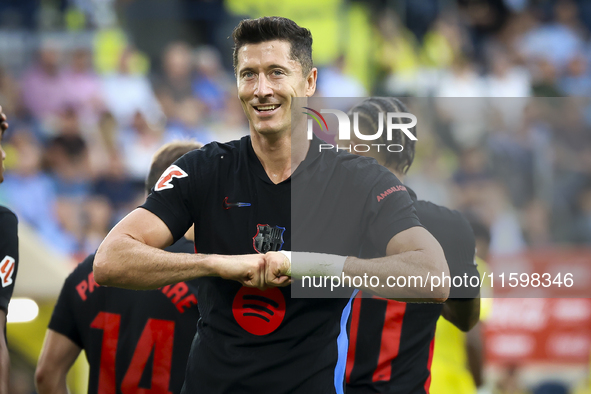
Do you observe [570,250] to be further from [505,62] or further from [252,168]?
[252,168]

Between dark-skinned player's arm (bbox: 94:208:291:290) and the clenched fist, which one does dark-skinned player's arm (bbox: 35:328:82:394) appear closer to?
dark-skinned player's arm (bbox: 94:208:291:290)

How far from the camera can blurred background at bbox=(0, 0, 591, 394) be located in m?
8.45

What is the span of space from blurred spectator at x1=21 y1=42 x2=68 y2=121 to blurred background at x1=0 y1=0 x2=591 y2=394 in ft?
0.09

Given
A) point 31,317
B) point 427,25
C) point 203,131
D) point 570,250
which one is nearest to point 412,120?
point 31,317

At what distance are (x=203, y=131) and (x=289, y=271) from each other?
8.56m

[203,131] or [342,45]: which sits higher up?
[342,45]

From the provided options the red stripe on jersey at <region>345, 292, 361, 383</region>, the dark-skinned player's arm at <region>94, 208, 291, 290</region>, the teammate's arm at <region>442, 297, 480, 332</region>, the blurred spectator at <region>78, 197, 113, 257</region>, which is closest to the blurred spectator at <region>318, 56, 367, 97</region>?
the blurred spectator at <region>78, 197, 113, 257</region>

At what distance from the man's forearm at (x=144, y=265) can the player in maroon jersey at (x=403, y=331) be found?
1.12m

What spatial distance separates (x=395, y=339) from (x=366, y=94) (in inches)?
341

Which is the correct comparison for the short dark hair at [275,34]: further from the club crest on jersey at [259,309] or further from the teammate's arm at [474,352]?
the teammate's arm at [474,352]

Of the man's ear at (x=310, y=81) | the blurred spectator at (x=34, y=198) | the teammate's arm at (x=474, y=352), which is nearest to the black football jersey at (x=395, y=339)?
the man's ear at (x=310, y=81)

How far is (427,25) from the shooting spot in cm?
1312

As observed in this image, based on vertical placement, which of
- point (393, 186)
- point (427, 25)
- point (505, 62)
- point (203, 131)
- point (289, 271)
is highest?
point (427, 25)

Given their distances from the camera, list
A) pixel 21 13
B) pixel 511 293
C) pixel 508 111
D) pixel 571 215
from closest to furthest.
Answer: pixel 511 293 < pixel 571 215 < pixel 508 111 < pixel 21 13
